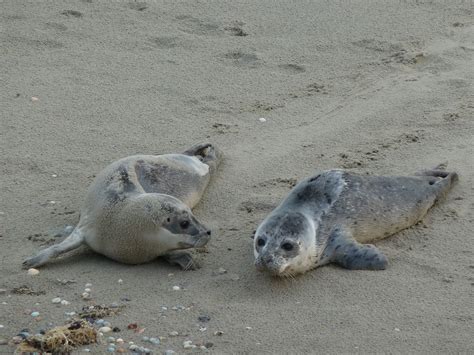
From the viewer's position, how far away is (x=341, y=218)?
5.34 m

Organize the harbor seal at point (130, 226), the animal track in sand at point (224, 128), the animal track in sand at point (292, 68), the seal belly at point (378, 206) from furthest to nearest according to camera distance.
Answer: the animal track in sand at point (292, 68), the animal track in sand at point (224, 128), the seal belly at point (378, 206), the harbor seal at point (130, 226)

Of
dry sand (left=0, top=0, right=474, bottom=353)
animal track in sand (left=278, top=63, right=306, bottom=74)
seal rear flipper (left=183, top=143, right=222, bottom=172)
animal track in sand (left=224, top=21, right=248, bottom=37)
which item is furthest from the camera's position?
animal track in sand (left=224, top=21, right=248, bottom=37)

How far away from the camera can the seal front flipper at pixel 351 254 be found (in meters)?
4.96

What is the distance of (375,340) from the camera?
14.2 feet

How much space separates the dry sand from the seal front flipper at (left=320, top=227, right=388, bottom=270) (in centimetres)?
6

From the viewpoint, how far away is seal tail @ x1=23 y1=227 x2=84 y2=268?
501 cm

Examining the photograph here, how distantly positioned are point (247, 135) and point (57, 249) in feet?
6.02

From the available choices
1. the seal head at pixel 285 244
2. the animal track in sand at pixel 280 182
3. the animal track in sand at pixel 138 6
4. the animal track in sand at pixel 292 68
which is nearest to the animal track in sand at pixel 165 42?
the animal track in sand at pixel 138 6

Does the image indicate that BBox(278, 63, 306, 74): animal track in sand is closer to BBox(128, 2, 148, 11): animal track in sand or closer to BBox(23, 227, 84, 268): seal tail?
BBox(128, 2, 148, 11): animal track in sand

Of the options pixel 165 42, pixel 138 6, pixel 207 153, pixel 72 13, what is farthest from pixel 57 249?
pixel 138 6

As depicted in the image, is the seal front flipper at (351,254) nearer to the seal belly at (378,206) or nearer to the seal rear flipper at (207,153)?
the seal belly at (378,206)

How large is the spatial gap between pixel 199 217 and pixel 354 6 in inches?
131

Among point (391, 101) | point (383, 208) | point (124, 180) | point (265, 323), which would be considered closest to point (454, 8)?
point (391, 101)

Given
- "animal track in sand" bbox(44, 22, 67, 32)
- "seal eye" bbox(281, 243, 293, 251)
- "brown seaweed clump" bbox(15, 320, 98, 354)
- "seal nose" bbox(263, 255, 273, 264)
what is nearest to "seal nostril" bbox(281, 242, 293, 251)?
"seal eye" bbox(281, 243, 293, 251)
